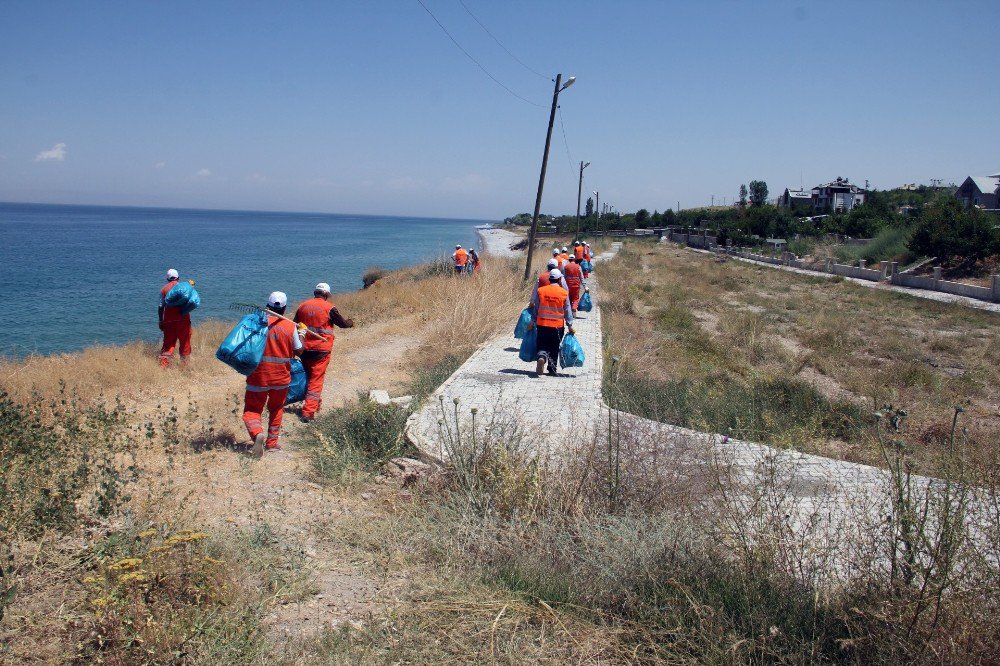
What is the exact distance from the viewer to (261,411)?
272 inches

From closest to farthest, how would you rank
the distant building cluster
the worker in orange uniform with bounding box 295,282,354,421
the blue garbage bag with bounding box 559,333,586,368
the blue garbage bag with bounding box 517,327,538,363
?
the worker in orange uniform with bounding box 295,282,354,421 < the blue garbage bag with bounding box 559,333,586,368 < the blue garbage bag with bounding box 517,327,538,363 < the distant building cluster

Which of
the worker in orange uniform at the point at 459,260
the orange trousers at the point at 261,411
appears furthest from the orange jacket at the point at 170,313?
the worker in orange uniform at the point at 459,260

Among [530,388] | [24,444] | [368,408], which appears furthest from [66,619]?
[530,388]

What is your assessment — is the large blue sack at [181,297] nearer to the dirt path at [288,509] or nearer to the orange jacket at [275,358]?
the dirt path at [288,509]

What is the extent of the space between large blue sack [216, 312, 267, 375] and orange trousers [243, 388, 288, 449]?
0.91 ft

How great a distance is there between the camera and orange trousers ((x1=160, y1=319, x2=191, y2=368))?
449 inches

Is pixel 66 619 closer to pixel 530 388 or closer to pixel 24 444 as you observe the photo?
pixel 24 444

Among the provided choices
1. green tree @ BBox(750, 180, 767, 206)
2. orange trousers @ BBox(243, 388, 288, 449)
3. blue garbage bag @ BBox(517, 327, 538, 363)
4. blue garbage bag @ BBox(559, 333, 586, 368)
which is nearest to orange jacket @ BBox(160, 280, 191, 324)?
orange trousers @ BBox(243, 388, 288, 449)

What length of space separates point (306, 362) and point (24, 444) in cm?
303

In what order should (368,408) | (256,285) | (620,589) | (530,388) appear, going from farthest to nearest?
(256,285)
(530,388)
(368,408)
(620,589)

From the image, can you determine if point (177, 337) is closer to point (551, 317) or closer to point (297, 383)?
point (297, 383)

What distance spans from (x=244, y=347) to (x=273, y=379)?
426mm

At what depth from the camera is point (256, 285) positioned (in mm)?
38656

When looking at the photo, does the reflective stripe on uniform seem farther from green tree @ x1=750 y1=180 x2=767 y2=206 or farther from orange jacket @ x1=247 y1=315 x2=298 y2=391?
green tree @ x1=750 y1=180 x2=767 y2=206
